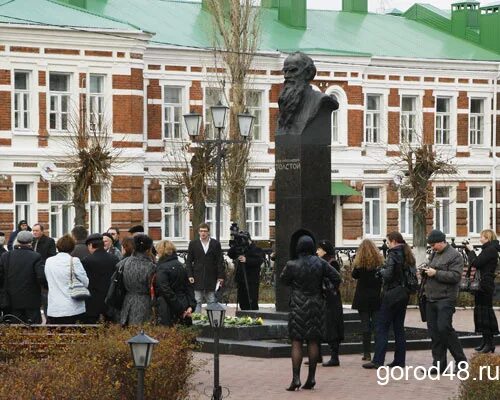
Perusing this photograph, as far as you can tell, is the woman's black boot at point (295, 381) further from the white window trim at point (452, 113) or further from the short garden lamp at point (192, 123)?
the white window trim at point (452, 113)

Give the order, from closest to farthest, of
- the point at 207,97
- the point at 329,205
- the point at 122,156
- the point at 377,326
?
1. the point at 377,326
2. the point at 329,205
3. the point at 122,156
4. the point at 207,97

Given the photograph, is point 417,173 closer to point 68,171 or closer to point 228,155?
point 228,155

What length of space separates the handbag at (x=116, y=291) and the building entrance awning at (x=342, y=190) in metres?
35.6

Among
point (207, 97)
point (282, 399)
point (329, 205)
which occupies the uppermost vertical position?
point (207, 97)

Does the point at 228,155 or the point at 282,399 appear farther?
Result: the point at 228,155

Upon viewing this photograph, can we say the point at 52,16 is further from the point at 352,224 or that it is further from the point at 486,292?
the point at 486,292

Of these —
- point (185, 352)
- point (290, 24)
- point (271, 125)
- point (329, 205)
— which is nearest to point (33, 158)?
point (271, 125)

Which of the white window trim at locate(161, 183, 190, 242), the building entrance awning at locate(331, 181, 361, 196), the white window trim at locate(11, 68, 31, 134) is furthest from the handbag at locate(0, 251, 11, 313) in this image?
the building entrance awning at locate(331, 181, 361, 196)

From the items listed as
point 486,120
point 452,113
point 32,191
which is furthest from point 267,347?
point 486,120

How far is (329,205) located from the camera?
81.7ft

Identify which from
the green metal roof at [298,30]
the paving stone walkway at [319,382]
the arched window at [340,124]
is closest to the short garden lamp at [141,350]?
the paving stone walkway at [319,382]

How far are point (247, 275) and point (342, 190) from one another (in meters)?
26.2

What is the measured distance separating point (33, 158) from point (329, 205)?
23765mm

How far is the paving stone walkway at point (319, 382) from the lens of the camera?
1861 centimetres
